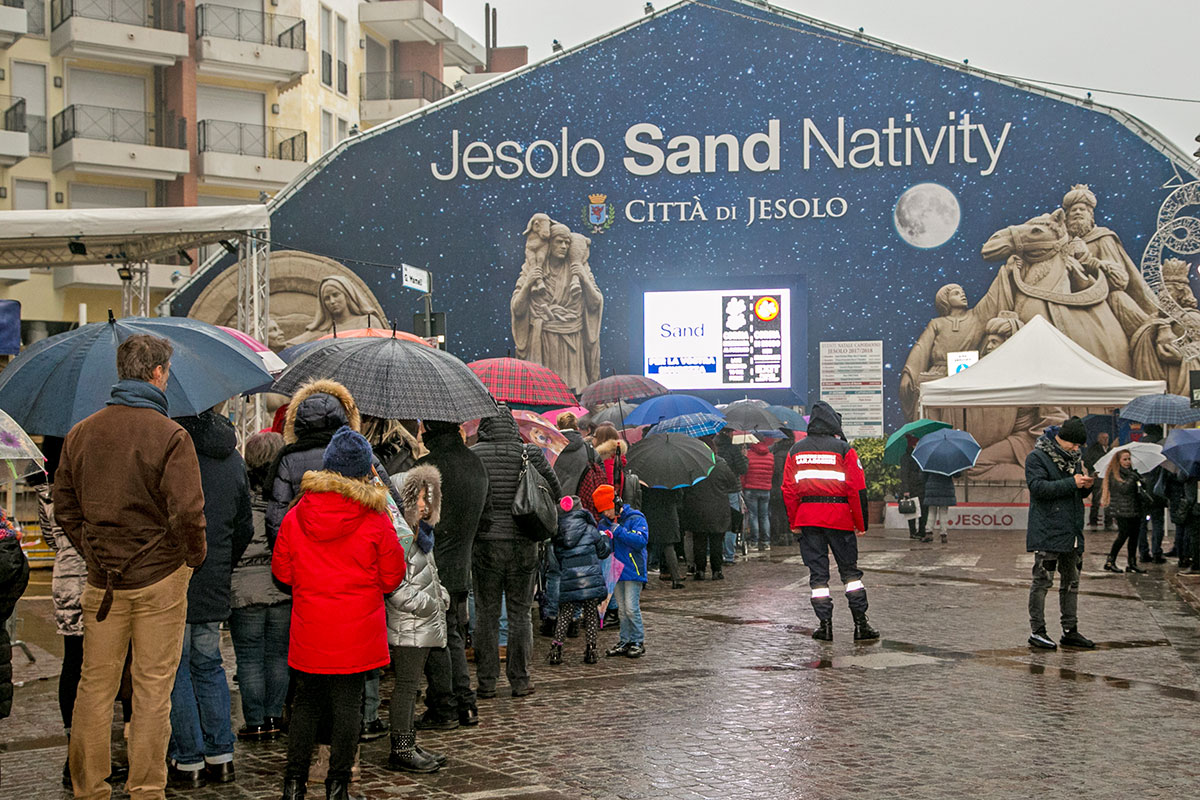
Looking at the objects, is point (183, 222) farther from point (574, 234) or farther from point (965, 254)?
point (965, 254)

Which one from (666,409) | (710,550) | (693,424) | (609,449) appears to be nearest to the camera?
(609,449)

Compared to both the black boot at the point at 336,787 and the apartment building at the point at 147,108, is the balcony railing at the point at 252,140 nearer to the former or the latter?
the apartment building at the point at 147,108

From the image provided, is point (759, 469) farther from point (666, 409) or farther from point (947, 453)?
point (666, 409)

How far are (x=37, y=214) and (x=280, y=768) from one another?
11.2m

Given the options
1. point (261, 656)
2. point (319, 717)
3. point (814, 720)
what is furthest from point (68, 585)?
point (814, 720)

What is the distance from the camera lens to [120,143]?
3831 cm

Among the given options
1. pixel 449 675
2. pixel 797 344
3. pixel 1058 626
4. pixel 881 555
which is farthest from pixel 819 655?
pixel 797 344

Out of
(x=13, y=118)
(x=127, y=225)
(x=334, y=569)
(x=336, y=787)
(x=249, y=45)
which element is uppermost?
(x=249, y=45)

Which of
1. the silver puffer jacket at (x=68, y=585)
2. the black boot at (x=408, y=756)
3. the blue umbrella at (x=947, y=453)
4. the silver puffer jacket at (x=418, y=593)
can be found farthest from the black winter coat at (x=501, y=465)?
the blue umbrella at (x=947, y=453)

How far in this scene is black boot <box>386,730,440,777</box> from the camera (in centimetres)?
695

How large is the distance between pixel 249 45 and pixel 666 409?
2806cm

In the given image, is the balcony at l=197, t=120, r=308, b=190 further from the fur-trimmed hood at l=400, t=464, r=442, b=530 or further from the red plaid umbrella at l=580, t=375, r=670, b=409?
the fur-trimmed hood at l=400, t=464, r=442, b=530

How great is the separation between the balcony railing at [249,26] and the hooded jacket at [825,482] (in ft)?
110

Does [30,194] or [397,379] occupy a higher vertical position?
[30,194]
